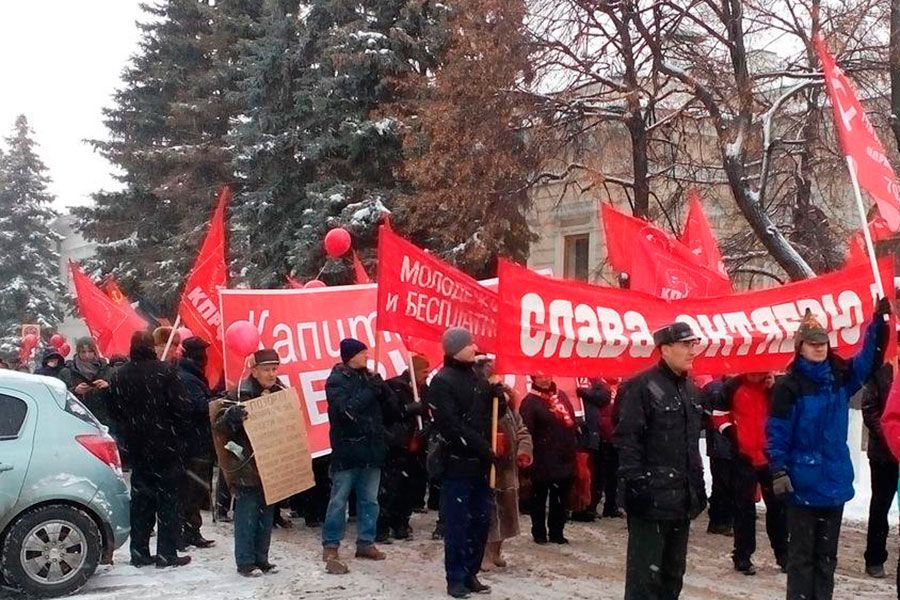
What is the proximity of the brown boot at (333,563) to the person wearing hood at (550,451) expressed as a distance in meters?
2.02

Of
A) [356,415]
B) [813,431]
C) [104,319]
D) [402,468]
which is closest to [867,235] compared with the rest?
[813,431]

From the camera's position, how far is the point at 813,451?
5.82m

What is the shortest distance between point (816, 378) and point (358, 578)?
362cm

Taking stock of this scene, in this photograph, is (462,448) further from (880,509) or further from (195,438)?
(880,509)

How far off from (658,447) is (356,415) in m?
2.79

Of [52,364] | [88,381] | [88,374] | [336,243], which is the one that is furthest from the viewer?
[52,364]

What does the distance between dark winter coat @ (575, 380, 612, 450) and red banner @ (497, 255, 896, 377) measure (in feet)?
10.7

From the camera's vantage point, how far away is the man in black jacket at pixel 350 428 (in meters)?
7.57

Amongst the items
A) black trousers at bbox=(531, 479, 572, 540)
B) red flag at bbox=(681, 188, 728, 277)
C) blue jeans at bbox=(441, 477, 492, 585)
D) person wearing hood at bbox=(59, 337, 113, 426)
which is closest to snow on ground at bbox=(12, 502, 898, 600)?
black trousers at bbox=(531, 479, 572, 540)

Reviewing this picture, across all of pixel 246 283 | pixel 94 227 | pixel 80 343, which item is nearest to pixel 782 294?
pixel 80 343

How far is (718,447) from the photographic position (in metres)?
9.48

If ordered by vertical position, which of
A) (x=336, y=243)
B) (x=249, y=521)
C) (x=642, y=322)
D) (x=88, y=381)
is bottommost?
(x=249, y=521)

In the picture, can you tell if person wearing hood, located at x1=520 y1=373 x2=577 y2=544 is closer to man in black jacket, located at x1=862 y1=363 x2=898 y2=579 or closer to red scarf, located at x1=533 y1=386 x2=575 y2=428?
red scarf, located at x1=533 y1=386 x2=575 y2=428

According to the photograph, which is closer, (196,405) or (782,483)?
(782,483)
